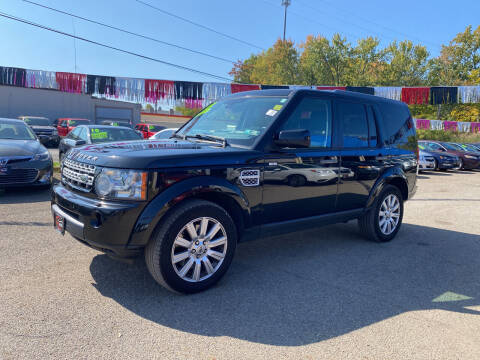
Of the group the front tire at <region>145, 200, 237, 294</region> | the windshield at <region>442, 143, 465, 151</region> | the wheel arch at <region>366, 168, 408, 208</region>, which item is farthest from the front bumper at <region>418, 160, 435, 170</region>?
the front tire at <region>145, 200, 237, 294</region>

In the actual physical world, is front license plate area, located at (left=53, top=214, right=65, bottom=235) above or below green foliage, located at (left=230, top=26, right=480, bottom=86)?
below

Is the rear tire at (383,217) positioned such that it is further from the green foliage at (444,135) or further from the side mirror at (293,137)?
the green foliage at (444,135)

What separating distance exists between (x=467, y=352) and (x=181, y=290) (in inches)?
88.0

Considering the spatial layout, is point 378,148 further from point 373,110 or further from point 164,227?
point 164,227

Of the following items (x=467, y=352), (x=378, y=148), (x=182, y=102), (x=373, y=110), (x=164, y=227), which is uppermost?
(x=182, y=102)

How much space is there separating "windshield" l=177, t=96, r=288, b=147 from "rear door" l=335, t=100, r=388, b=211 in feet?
3.23

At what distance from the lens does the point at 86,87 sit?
21203mm

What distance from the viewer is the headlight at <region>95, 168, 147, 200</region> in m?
2.87

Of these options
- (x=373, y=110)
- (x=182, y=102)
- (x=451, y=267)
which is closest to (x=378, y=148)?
(x=373, y=110)

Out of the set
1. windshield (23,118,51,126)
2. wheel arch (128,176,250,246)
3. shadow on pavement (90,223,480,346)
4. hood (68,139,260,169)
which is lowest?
shadow on pavement (90,223,480,346)

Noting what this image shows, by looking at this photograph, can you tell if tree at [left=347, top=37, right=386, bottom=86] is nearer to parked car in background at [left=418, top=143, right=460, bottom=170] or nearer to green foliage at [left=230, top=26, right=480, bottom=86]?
green foliage at [left=230, top=26, right=480, bottom=86]

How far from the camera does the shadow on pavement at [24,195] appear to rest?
21.5 feet

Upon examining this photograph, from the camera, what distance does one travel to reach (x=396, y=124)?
5352mm

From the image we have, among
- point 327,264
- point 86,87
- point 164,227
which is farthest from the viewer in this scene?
point 86,87
